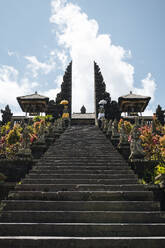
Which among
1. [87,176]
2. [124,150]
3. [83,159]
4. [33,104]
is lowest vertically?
[87,176]

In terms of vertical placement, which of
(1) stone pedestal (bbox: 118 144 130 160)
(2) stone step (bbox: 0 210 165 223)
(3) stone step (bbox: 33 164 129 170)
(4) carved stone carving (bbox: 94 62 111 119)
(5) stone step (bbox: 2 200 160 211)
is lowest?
(2) stone step (bbox: 0 210 165 223)

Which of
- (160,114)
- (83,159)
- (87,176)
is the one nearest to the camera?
(87,176)

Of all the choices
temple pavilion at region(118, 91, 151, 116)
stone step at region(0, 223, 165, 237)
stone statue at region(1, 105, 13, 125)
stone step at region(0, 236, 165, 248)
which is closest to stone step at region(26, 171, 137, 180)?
stone step at region(0, 223, 165, 237)

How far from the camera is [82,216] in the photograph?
13.7ft

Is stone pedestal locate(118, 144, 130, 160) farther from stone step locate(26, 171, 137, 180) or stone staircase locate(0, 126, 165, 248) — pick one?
stone step locate(26, 171, 137, 180)

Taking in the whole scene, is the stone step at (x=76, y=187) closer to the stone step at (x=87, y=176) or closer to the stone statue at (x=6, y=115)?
the stone step at (x=87, y=176)

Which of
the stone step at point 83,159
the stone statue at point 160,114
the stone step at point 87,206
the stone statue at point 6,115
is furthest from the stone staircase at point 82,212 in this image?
the stone statue at point 6,115

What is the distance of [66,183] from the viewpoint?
5738 millimetres

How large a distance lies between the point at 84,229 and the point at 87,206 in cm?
81

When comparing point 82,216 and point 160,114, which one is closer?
point 82,216

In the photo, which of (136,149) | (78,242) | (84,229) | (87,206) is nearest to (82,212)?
(87,206)

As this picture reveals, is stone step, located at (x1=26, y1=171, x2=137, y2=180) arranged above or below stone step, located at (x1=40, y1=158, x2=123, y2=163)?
below

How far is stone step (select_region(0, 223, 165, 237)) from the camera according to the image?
12.1ft

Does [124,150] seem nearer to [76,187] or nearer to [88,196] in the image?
[76,187]
